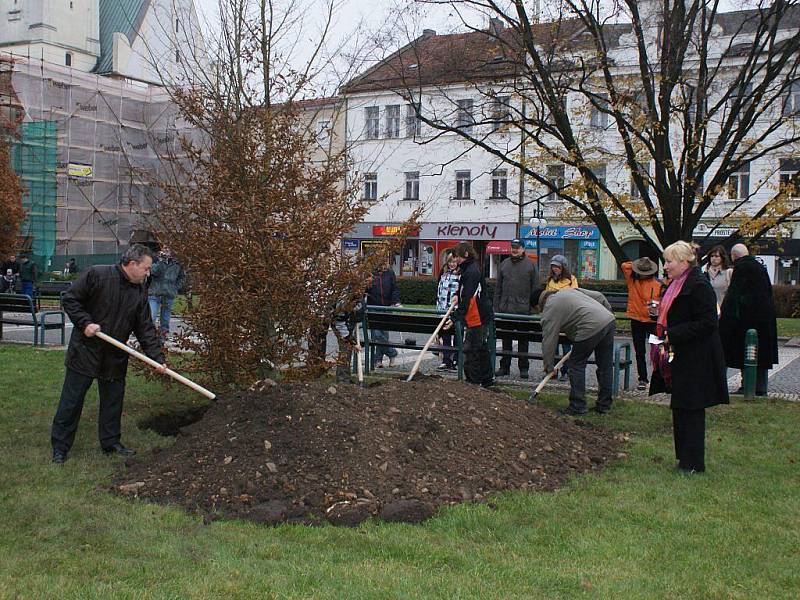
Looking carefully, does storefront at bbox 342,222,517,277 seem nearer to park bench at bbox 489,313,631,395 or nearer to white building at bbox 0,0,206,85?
white building at bbox 0,0,206,85

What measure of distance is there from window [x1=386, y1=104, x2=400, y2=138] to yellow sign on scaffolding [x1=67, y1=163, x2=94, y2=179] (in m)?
13.7

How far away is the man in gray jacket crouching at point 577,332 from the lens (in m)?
8.83

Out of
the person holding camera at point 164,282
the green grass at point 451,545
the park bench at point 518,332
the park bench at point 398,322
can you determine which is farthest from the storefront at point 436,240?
the green grass at point 451,545

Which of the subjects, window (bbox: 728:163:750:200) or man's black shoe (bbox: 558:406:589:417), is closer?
man's black shoe (bbox: 558:406:589:417)

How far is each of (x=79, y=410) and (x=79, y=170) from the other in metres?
35.6

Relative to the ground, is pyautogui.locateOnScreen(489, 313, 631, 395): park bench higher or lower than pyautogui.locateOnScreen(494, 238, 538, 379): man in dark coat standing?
lower

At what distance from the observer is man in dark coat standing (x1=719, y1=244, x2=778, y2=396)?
33.8 ft

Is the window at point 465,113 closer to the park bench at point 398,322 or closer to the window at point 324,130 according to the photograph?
the window at point 324,130

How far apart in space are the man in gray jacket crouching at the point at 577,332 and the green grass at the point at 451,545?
6.89 ft

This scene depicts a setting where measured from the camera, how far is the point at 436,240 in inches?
1673

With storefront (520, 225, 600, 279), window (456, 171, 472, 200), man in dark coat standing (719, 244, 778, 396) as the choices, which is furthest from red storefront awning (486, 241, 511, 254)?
man in dark coat standing (719, 244, 778, 396)

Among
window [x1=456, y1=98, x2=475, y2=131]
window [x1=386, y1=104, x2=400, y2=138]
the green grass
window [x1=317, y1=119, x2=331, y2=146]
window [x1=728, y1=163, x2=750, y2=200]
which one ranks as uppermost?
window [x1=386, y1=104, x2=400, y2=138]

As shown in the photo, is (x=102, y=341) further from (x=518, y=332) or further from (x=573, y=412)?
(x=518, y=332)

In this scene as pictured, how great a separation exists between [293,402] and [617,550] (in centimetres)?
271
